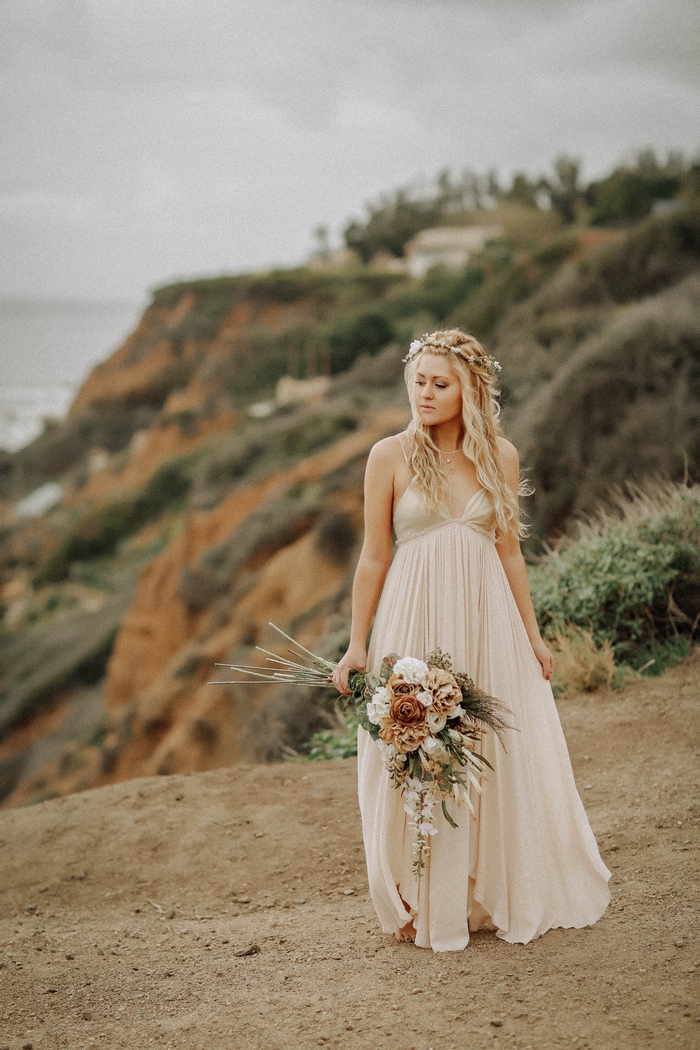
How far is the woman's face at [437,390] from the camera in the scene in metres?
3.38

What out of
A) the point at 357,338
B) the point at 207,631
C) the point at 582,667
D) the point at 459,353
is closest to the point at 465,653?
the point at 459,353

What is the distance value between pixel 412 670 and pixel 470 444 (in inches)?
34.1

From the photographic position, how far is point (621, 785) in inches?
191

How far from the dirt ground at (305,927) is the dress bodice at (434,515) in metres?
1.54

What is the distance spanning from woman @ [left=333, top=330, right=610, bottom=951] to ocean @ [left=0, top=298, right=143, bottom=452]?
57.7 meters

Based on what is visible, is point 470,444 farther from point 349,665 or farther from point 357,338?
point 357,338

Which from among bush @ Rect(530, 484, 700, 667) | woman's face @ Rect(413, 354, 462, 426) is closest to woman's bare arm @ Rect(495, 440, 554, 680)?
woman's face @ Rect(413, 354, 462, 426)

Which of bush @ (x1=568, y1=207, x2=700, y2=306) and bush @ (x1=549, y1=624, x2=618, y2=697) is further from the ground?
bush @ (x1=568, y1=207, x2=700, y2=306)

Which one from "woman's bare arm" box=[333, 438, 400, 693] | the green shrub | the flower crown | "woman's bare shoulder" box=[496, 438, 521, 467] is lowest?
the green shrub

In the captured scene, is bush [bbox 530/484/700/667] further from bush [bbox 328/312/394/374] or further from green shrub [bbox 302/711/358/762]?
bush [bbox 328/312/394/374]

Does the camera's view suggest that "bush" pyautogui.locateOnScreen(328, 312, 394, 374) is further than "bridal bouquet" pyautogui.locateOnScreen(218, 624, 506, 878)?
Yes

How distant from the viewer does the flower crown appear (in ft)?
11.1

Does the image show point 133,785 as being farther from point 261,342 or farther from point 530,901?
point 261,342

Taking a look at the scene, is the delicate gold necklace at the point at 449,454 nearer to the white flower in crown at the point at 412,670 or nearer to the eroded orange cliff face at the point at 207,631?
the white flower in crown at the point at 412,670
